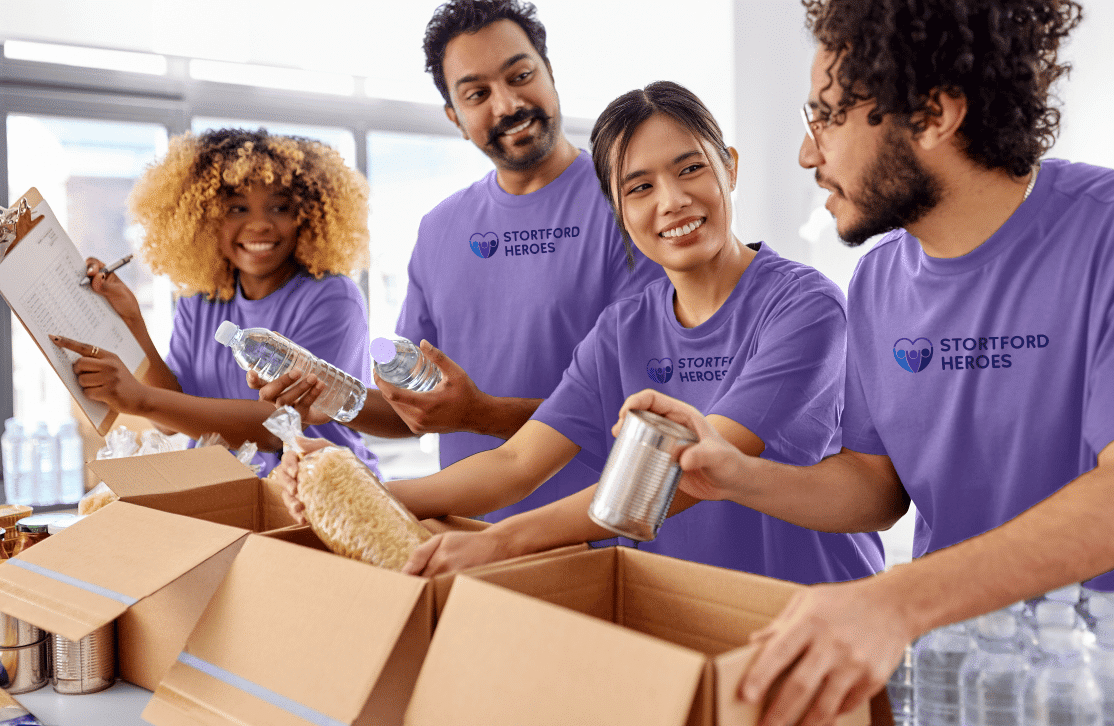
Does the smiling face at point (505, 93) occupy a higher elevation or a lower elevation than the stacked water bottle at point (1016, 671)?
higher

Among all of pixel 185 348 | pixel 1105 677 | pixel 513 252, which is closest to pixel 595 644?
pixel 1105 677

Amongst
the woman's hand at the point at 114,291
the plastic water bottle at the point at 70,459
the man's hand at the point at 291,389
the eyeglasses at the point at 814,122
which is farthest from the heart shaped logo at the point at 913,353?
the plastic water bottle at the point at 70,459

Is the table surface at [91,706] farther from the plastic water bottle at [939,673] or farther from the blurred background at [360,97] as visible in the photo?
the blurred background at [360,97]

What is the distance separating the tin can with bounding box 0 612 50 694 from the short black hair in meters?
1.08

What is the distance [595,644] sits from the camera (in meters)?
0.65

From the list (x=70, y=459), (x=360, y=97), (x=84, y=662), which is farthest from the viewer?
(x=360, y=97)

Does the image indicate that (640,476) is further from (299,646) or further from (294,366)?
(294,366)

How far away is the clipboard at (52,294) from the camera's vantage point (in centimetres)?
179

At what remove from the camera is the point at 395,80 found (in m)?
4.10

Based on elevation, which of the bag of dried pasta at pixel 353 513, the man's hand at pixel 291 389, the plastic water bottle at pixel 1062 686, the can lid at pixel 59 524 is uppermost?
the man's hand at pixel 291 389

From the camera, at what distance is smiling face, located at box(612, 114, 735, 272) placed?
145 centimetres

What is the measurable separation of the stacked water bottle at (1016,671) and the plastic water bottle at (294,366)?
1328mm

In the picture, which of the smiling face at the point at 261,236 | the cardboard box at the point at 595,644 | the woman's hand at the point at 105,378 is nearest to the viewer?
the cardboard box at the point at 595,644

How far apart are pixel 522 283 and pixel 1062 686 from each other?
135cm
